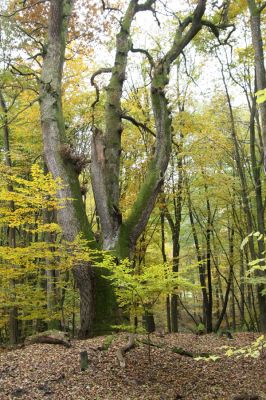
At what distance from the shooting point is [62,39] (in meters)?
8.18

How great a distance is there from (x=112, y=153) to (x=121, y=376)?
4.69 metres

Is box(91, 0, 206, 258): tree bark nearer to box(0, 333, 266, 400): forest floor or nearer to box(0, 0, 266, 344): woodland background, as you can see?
box(0, 0, 266, 344): woodland background

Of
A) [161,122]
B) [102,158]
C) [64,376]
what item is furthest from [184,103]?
[64,376]

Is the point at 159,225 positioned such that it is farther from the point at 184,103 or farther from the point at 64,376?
the point at 64,376

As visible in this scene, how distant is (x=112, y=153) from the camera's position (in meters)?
8.15

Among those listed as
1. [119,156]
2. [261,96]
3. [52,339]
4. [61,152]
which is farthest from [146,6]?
[261,96]

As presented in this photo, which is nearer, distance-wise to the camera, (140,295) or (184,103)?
(140,295)

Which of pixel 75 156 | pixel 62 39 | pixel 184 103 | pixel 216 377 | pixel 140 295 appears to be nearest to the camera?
pixel 140 295

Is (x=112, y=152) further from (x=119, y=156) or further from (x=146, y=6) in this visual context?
(x=146, y=6)

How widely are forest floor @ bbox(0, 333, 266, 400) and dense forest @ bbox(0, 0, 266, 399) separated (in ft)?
2.01

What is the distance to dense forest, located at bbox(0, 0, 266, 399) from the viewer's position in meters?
5.99

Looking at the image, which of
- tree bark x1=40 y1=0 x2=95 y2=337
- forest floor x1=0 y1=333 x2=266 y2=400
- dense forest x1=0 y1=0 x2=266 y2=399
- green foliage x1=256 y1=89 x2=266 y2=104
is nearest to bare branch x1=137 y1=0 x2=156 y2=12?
dense forest x1=0 y1=0 x2=266 y2=399

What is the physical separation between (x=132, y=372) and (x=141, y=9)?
837 cm

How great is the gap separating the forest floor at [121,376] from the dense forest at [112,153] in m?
0.61
